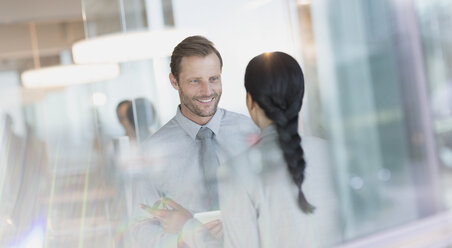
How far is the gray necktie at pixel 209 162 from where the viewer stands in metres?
1.78

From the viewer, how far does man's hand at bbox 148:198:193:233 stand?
1707 millimetres

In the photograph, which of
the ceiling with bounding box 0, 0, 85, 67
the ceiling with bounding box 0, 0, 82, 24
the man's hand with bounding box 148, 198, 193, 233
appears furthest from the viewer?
the ceiling with bounding box 0, 0, 85, 67

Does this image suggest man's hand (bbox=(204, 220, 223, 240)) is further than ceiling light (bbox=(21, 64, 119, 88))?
No

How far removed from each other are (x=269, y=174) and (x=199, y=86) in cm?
41

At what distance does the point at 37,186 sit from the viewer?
119 inches

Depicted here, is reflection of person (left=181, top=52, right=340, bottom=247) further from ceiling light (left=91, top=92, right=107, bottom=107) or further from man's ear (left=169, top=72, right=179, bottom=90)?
ceiling light (left=91, top=92, right=107, bottom=107)

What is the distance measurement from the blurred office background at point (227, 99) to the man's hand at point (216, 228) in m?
0.33

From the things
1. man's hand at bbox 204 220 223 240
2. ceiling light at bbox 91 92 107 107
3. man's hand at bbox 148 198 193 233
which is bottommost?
man's hand at bbox 204 220 223 240

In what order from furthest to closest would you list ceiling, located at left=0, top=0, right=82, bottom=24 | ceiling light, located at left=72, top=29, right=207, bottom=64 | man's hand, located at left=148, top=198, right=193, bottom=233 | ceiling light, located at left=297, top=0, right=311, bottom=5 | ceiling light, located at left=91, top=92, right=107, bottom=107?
ceiling, located at left=0, top=0, right=82, bottom=24
ceiling light, located at left=297, top=0, right=311, bottom=5
ceiling light, located at left=91, top=92, right=107, bottom=107
ceiling light, located at left=72, top=29, right=207, bottom=64
man's hand, located at left=148, top=198, right=193, bottom=233

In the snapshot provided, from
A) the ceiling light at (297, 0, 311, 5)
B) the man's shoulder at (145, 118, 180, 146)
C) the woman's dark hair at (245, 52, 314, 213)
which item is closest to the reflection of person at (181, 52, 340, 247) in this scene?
the woman's dark hair at (245, 52, 314, 213)

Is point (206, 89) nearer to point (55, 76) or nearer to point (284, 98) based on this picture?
point (284, 98)

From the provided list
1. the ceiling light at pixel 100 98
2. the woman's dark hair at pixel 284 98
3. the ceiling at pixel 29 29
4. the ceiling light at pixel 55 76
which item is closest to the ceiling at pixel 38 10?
the ceiling at pixel 29 29

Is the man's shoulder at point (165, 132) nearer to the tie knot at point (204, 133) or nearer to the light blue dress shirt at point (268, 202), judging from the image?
the tie knot at point (204, 133)

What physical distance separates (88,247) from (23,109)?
3908 mm
